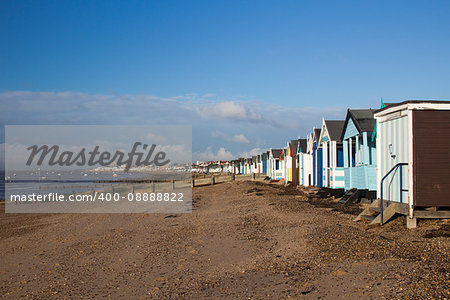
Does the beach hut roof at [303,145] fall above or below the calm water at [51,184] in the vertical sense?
above

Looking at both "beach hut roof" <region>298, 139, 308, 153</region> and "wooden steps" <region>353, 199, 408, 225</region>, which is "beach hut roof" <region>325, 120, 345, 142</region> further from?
"wooden steps" <region>353, 199, 408, 225</region>

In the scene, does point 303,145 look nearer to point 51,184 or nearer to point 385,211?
point 385,211

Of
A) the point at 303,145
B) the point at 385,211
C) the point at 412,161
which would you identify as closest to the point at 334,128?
the point at 303,145

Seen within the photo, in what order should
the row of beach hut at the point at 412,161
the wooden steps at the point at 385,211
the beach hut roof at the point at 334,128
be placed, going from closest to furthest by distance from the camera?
the row of beach hut at the point at 412,161, the wooden steps at the point at 385,211, the beach hut roof at the point at 334,128

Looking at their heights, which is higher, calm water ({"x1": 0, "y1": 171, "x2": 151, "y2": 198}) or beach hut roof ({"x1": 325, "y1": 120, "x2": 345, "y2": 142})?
beach hut roof ({"x1": 325, "y1": 120, "x2": 345, "y2": 142})

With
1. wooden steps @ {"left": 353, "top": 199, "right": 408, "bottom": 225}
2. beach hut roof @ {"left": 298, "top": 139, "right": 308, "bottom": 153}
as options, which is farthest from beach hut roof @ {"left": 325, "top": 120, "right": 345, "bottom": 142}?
wooden steps @ {"left": 353, "top": 199, "right": 408, "bottom": 225}

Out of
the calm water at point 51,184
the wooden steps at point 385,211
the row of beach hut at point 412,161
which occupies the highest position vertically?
the row of beach hut at point 412,161

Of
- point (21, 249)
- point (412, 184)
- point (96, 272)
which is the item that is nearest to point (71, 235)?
point (21, 249)

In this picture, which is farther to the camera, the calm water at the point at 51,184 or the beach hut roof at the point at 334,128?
the calm water at the point at 51,184

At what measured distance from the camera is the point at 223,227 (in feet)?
46.9

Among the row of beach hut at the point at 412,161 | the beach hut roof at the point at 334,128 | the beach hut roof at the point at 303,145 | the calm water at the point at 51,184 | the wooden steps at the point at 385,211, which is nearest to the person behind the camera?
the row of beach hut at the point at 412,161

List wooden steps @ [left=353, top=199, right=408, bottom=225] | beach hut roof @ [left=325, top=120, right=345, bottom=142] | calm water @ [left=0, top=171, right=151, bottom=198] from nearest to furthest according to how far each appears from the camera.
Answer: wooden steps @ [left=353, top=199, right=408, bottom=225]
beach hut roof @ [left=325, top=120, right=345, bottom=142]
calm water @ [left=0, top=171, right=151, bottom=198]

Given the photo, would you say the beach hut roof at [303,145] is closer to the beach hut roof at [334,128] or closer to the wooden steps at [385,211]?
the beach hut roof at [334,128]

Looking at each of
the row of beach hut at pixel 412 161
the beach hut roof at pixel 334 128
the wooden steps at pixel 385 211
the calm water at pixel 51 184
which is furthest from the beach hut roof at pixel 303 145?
the calm water at pixel 51 184
